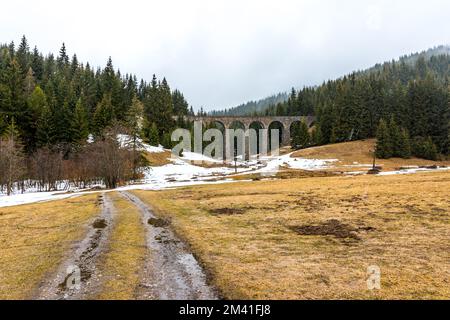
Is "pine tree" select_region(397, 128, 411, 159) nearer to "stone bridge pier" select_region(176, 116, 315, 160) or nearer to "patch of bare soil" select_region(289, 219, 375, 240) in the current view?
"stone bridge pier" select_region(176, 116, 315, 160)

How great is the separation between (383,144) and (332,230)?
89938mm

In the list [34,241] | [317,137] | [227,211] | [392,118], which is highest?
[392,118]

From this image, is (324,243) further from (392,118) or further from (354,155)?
(392,118)

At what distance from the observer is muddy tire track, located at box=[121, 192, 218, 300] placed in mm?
11547

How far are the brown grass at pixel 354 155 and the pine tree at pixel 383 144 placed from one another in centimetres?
235

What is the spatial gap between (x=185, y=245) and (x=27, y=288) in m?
8.03

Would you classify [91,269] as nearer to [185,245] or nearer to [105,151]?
[185,245]

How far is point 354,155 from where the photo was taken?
343 feet

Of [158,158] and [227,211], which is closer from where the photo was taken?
[227,211]

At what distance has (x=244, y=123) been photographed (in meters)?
170

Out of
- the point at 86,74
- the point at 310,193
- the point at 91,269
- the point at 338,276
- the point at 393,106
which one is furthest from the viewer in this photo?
the point at 86,74

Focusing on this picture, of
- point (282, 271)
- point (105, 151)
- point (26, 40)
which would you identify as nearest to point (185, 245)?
point (282, 271)

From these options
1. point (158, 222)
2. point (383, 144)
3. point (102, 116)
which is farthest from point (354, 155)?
point (158, 222)
